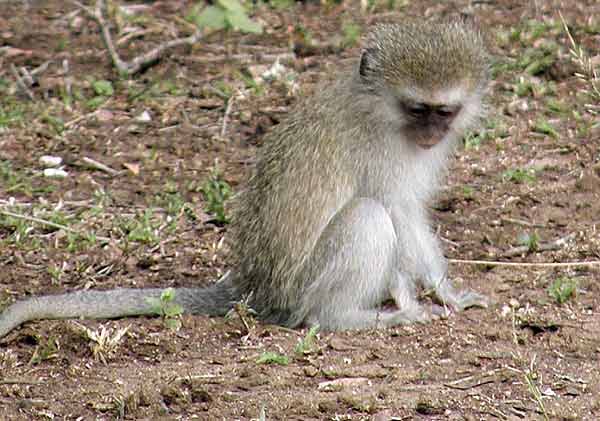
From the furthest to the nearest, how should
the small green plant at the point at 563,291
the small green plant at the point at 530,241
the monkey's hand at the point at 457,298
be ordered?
the small green plant at the point at 530,241 → the monkey's hand at the point at 457,298 → the small green plant at the point at 563,291

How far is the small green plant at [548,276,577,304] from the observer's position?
6.05 meters

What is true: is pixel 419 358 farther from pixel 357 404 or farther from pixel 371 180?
pixel 371 180

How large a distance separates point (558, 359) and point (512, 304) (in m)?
0.71

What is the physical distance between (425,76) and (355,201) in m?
0.71

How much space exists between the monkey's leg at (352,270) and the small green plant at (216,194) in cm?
139

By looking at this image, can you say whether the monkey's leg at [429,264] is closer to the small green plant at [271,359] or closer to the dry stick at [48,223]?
the small green plant at [271,359]

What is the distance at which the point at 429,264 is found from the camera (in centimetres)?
639

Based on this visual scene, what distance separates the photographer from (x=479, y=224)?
720 centimetres

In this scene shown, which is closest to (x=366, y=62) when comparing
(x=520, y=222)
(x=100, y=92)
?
(x=520, y=222)

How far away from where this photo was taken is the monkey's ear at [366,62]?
6.17 meters

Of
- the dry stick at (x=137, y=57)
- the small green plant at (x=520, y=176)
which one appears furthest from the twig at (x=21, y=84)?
the small green plant at (x=520, y=176)

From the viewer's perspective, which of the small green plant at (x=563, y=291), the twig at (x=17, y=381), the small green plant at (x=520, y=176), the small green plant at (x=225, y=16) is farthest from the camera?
the small green plant at (x=225, y=16)

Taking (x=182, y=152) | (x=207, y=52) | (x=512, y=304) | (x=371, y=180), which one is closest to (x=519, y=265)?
(x=512, y=304)

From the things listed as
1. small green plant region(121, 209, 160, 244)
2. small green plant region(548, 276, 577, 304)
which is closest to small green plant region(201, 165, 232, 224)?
small green plant region(121, 209, 160, 244)
